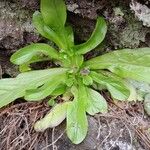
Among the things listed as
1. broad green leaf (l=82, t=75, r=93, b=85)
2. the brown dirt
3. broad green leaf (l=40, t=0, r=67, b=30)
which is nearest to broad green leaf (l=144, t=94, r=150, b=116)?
the brown dirt

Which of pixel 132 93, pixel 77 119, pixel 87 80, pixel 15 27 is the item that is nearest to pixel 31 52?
pixel 15 27

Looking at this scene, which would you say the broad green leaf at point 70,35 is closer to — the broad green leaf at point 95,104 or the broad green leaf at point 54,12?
the broad green leaf at point 54,12

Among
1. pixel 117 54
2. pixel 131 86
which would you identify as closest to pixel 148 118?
pixel 131 86

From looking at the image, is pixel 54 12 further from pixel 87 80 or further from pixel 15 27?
pixel 87 80

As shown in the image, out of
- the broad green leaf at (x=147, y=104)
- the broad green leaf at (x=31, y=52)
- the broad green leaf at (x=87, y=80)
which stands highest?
the broad green leaf at (x=31, y=52)

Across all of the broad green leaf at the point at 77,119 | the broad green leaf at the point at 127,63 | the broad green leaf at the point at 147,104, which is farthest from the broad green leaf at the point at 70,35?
the broad green leaf at the point at 147,104
